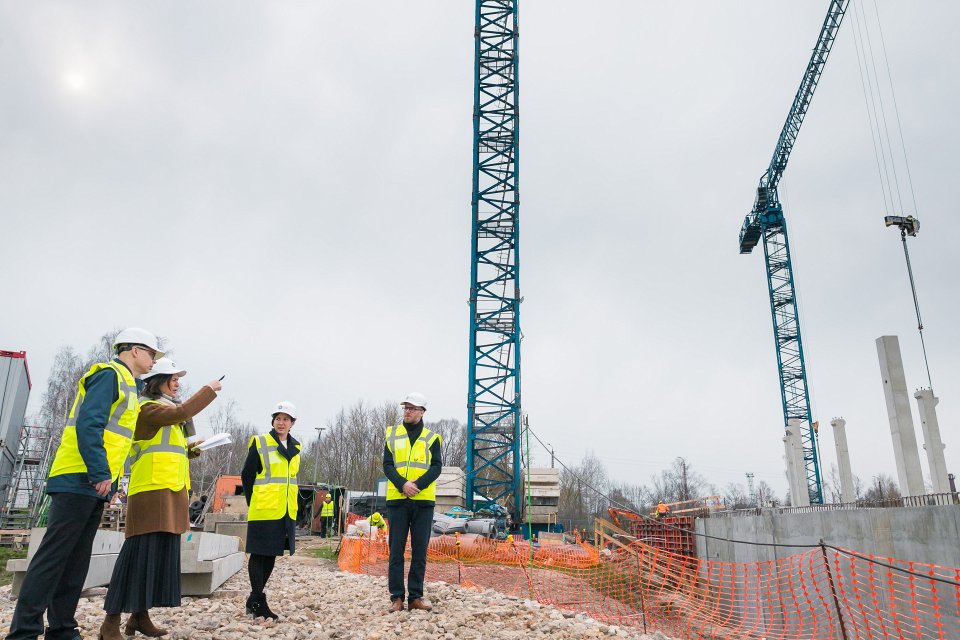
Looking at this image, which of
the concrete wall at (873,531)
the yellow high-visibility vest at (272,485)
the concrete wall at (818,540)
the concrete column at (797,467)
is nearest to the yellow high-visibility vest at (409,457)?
the yellow high-visibility vest at (272,485)

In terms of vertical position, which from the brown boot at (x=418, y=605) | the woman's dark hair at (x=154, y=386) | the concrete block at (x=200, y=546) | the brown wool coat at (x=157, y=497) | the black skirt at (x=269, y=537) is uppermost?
the woman's dark hair at (x=154, y=386)

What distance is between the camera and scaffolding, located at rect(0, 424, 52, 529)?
1286 centimetres

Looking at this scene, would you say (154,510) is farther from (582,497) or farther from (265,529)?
(582,497)

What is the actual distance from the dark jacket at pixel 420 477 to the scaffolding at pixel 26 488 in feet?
37.3

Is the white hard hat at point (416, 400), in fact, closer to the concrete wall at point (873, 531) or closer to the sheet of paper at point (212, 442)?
the sheet of paper at point (212, 442)

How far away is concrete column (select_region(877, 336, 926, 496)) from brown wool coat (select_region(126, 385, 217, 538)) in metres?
10.6

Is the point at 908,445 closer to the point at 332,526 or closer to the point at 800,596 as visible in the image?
the point at 800,596

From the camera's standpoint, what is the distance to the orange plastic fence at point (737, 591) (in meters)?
6.26

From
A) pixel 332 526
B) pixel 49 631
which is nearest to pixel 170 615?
pixel 49 631

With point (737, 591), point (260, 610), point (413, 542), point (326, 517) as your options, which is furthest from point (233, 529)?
point (737, 591)

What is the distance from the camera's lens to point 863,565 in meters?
7.40

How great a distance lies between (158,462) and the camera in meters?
3.35

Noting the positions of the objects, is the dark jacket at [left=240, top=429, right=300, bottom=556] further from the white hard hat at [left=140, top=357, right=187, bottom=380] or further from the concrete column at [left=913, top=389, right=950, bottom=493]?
the concrete column at [left=913, top=389, right=950, bottom=493]

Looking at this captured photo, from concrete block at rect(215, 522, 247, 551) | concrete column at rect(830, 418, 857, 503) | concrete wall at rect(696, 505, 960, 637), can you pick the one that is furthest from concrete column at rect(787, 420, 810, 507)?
concrete block at rect(215, 522, 247, 551)
